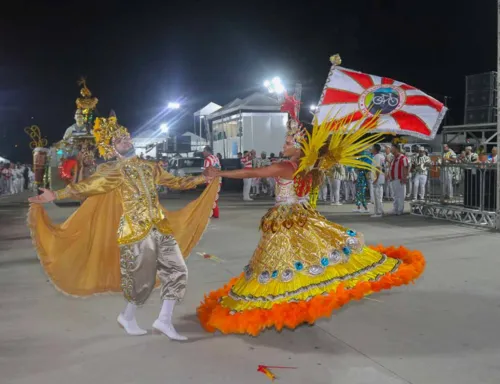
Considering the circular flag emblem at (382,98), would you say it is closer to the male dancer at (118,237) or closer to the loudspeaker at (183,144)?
the male dancer at (118,237)

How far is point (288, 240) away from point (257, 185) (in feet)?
58.9

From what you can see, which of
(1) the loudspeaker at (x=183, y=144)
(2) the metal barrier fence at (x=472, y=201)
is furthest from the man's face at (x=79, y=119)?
(1) the loudspeaker at (x=183, y=144)

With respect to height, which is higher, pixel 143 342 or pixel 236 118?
pixel 236 118

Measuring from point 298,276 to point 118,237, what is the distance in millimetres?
1633

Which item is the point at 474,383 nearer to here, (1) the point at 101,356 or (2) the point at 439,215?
(1) the point at 101,356

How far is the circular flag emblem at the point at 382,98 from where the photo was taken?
13141 millimetres

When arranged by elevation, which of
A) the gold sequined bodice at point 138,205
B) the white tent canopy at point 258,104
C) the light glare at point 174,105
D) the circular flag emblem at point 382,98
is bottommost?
the gold sequined bodice at point 138,205

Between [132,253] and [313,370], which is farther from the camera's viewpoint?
[132,253]

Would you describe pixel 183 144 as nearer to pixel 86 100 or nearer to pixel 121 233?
pixel 86 100

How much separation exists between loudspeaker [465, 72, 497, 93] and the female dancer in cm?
1056

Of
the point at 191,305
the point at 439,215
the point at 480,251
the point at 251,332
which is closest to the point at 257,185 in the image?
the point at 439,215

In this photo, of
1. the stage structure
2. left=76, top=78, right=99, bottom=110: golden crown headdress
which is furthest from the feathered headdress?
the stage structure

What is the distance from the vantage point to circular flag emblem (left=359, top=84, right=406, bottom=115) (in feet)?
43.1

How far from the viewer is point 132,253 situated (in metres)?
4.80
